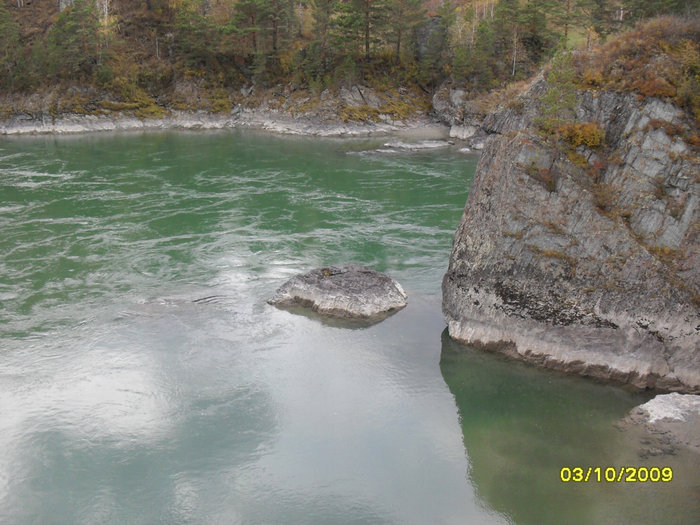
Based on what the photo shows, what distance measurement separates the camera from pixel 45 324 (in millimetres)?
20578

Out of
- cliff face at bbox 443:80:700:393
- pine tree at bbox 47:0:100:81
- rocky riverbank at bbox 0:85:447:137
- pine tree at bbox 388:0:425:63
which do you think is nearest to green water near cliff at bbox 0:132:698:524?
cliff face at bbox 443:80:700:393

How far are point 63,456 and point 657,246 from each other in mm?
17087

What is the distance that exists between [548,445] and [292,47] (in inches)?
2687

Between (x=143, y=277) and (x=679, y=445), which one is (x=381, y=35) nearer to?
(x=143, y=277)

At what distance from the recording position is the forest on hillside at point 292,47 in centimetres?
6700

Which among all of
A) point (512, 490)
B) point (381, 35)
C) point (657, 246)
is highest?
point (381, 35)

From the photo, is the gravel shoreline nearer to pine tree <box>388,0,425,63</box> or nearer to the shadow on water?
pine tree <box>388,0,425,63</box>

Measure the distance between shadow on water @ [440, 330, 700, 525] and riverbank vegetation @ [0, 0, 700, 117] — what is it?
53413 millimetres

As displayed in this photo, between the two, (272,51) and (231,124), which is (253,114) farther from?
(272,51)

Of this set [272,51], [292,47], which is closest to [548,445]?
[272,51]

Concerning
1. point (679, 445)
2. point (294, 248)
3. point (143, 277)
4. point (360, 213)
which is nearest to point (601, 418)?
point (679, 445)

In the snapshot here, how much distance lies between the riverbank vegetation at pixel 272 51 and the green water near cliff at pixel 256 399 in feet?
140

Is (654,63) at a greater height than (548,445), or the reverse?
(654,63)

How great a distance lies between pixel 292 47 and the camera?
73.9 metres
